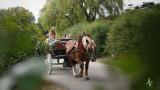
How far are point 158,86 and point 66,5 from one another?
1708cm

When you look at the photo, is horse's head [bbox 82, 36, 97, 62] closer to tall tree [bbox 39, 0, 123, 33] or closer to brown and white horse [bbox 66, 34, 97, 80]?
brown and white horse [bbox 66, 34, 97, 80]

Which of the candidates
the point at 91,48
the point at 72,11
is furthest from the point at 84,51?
the point at 72,11

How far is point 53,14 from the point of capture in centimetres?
1883

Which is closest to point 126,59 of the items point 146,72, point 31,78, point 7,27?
point 146,72

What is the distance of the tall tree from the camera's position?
1692 cm

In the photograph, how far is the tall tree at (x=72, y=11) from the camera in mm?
16922

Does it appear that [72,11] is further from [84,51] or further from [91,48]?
[91,48]

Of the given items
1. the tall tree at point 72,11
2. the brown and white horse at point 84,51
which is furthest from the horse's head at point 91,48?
the tall tree at point 72,11

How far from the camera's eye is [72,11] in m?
17.9

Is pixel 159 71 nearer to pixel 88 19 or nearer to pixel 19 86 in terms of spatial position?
pixel 19 86

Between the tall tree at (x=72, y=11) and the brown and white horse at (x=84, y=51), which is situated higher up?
the tall tree at (x=72, y=11)

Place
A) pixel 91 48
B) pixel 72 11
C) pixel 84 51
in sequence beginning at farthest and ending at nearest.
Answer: pixel 72 11, pixel 84 51, pixel 91 48

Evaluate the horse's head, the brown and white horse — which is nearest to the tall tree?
the brown and white horse

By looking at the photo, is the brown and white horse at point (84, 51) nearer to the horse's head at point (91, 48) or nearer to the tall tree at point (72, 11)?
the horse's head at point (91, 48)
